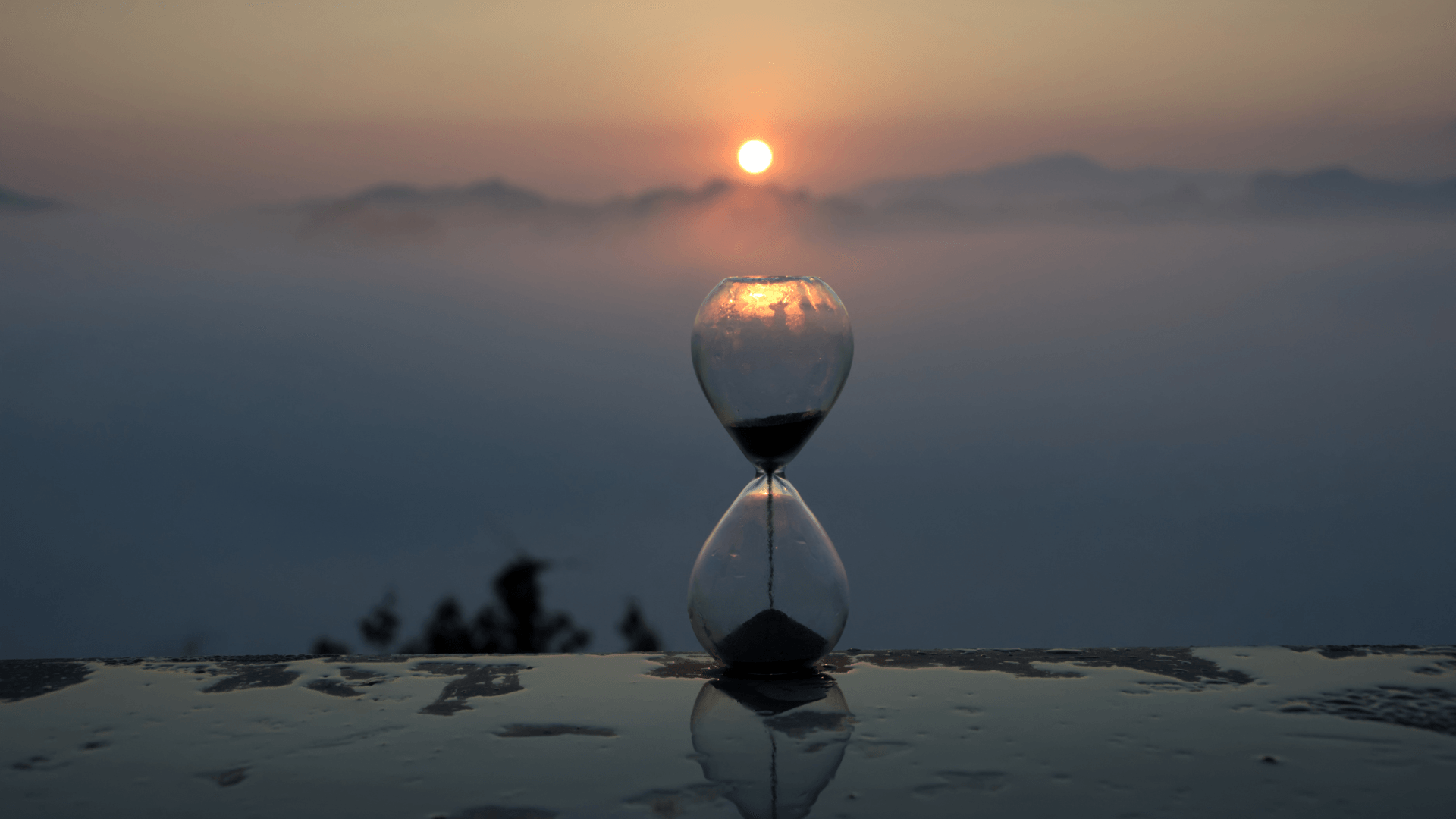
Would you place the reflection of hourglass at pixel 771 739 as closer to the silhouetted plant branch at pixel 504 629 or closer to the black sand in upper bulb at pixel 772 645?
the black sand in upper bulb at pixel 772 645

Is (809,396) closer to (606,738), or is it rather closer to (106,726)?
(606,738)

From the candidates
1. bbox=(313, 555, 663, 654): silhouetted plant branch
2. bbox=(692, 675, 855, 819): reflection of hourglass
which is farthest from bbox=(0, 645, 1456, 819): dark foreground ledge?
bbox=(313, 555, 663, 654): silhouetted plant branch

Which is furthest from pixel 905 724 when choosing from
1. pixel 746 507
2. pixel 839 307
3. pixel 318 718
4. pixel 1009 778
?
pixel 318 718

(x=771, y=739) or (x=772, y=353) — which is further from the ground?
(x=772, y=353)

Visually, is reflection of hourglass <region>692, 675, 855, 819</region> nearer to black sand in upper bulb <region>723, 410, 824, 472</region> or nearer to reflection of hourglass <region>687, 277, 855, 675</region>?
reflection of hourglass <region>687, 277, 855, 675</region>

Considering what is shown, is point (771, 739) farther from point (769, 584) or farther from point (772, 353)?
point (772, 353)

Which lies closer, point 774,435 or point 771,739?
point 771,739

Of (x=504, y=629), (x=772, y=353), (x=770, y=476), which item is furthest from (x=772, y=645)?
(x=504, y=629)

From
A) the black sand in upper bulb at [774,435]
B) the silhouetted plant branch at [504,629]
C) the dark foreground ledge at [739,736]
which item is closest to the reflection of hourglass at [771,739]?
the dark foreground ledge at [739,736]
